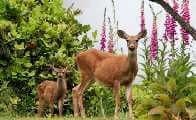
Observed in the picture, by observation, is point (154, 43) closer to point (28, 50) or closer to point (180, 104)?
point (28, 50)

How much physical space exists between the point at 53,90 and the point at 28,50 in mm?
1606

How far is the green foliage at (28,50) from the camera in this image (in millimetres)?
16234

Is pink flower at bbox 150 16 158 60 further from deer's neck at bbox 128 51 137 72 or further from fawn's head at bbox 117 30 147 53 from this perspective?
Result: fawn's head at bbox 117 30 147 53

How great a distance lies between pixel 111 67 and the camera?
1411 cm

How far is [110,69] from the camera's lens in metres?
14.1

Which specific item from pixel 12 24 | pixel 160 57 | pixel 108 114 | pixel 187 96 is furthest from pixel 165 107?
pixel 12 24

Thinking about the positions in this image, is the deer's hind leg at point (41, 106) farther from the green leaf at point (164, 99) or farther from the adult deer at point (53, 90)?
the green leaf at point (164, 99)

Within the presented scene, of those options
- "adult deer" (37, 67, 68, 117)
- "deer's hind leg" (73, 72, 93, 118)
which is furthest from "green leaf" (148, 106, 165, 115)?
"adult deer" (37, 67, 68, 117)

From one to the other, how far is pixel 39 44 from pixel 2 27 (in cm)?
128

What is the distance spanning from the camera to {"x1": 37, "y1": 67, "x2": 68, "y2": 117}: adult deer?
15.8 metres

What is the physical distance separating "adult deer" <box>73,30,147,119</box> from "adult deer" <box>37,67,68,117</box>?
29.7 inches

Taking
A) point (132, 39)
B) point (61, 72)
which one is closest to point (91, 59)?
point (61, 72)

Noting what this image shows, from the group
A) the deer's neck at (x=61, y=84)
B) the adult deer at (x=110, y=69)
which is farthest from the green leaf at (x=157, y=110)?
the deer's neck at (x=61, y=84)

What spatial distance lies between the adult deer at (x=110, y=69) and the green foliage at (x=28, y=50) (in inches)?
57.2
